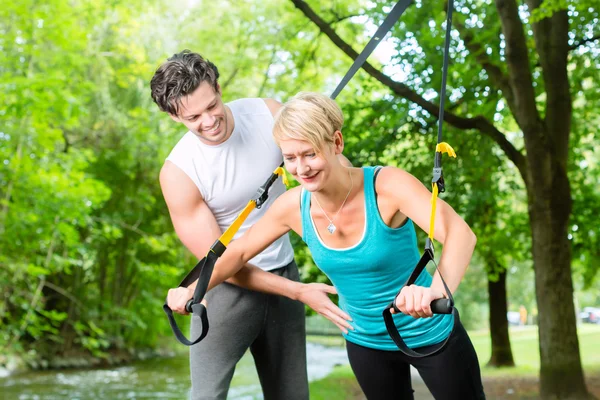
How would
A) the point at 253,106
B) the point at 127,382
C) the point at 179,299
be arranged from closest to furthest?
the point at 179,299
the point at 253,106
the point at 127,382

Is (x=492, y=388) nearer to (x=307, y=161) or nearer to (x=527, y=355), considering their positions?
(x=527, y=355)

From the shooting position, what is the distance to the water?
13.8 m

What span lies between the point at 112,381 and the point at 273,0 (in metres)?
8.81

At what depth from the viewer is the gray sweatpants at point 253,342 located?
2.89 m

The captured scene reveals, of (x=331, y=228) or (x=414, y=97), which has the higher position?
(x=414, y=97)

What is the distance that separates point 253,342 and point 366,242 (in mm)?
915

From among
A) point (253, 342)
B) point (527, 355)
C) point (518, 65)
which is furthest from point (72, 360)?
point (253, 342)

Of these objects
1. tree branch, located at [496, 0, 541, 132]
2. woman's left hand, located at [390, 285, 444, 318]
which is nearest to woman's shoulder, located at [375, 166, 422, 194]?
woman's left hand, located at [390, 285, 444, 318]

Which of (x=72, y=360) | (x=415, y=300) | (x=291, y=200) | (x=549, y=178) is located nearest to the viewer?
(x=415, y=300)

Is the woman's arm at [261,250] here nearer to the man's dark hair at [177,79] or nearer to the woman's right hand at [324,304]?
the woman's right hand at [324,304]

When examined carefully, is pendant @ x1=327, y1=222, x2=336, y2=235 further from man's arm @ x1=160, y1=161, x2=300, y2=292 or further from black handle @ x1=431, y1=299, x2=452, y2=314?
black handle @ x1=431, y1=299, x2=452, y2=314

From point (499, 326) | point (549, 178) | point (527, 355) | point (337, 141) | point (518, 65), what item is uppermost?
point (518, 65)

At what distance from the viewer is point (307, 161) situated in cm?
221

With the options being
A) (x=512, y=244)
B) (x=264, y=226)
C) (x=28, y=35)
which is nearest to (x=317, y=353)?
(x=512, y=244)
